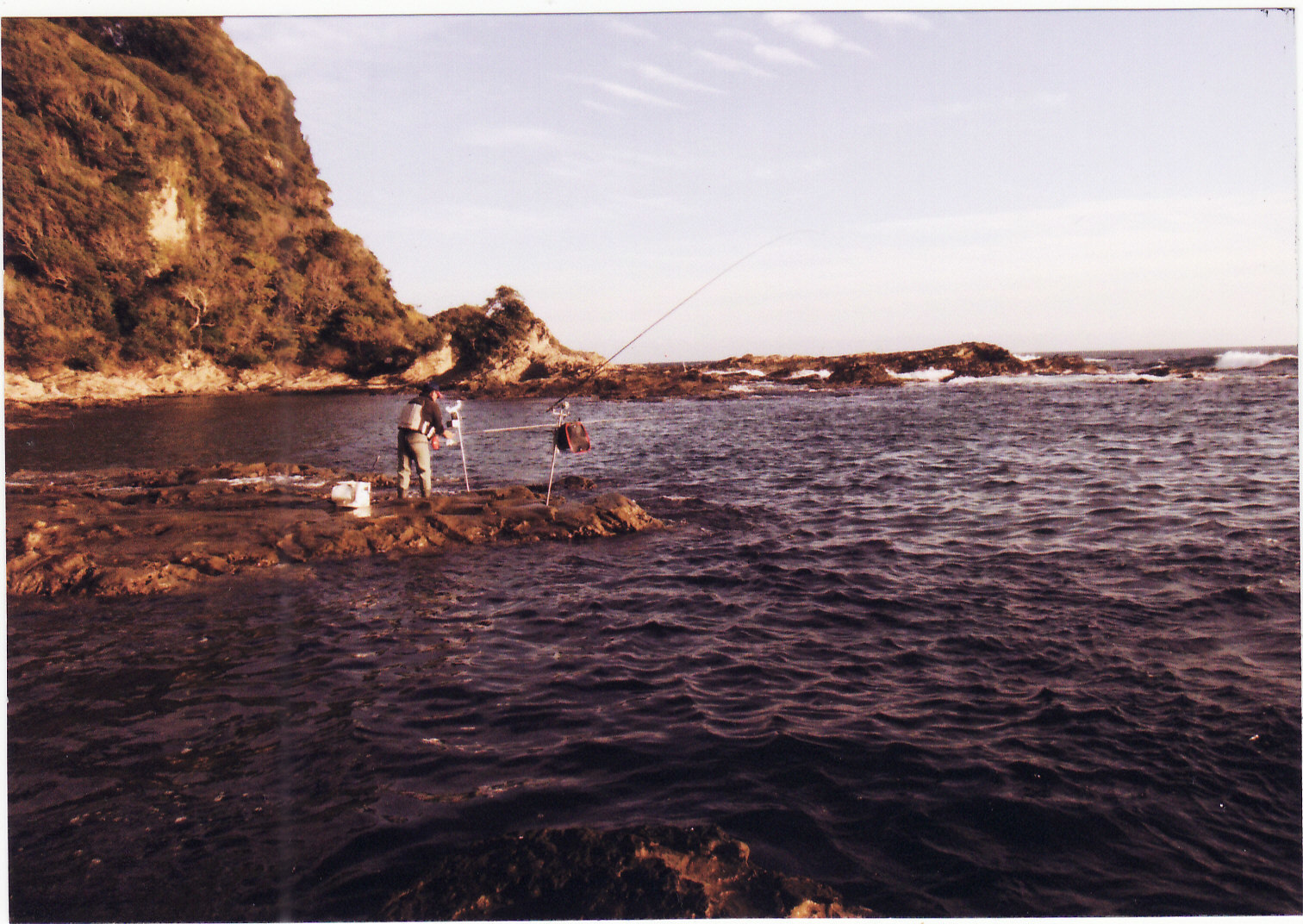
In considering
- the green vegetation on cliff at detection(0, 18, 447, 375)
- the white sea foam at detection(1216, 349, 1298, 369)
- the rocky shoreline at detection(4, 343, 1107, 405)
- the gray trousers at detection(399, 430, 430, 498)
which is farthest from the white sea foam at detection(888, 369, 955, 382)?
the gray trousers at detection(399, 430, 430, 498)

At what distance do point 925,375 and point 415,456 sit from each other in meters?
50.7

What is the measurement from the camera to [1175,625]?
632 centimetres

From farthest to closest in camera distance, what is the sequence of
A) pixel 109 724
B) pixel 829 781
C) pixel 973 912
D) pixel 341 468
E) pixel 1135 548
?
pixel 341 468, pixel 1135 548, pixel 109 724, pixel 829 781, pixel 973 912

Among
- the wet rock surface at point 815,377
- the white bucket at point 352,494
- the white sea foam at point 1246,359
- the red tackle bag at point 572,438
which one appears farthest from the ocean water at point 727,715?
the white sea foam at point 1246,359

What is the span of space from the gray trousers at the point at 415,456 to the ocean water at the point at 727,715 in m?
2.65

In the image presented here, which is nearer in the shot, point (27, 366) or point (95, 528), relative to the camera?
point (95, 528)

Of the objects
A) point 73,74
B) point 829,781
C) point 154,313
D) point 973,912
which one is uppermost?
point 73,74

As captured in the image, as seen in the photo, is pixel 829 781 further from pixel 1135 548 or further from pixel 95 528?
pixel 95 528

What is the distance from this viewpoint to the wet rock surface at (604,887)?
10.4 feet

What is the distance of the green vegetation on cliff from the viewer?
3872cm

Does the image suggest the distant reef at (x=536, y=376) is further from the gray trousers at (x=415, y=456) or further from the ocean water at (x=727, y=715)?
the ocean water at (x=727, y=715)

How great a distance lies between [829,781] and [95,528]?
1040 cm

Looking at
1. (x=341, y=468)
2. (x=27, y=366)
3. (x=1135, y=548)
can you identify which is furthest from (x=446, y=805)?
(x=27, y=366)

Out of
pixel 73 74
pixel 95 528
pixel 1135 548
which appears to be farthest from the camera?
pixel 73 74
